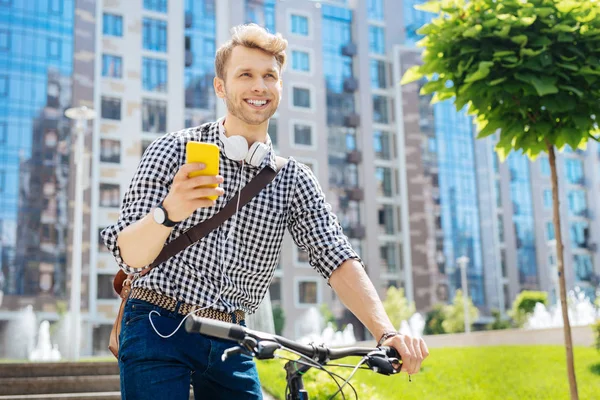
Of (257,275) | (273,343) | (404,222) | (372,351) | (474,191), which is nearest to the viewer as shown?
(273,343)

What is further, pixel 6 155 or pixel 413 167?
pixel 413 167

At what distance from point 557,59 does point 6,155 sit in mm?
36890

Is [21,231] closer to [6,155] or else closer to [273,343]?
[6,155]

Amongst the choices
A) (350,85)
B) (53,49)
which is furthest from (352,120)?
(53,49)

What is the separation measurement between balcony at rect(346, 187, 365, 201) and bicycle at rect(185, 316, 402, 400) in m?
46.7

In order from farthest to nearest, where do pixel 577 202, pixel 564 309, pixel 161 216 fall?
pixel 577 202, pixel 564 309, pixel 161 216

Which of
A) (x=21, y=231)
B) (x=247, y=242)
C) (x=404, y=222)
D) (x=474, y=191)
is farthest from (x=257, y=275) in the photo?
(x=474, y=191)

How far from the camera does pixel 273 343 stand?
1890 millimetres

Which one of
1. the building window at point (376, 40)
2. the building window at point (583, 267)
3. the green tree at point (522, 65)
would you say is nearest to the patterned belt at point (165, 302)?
the green tree at point (522, 65)

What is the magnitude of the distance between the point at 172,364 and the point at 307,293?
142 feet

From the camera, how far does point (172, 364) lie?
7.97ft

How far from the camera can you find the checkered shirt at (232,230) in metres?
2.55

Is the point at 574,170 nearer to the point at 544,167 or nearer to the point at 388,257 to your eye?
the point at 544,167

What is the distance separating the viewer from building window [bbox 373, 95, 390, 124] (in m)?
51.6
